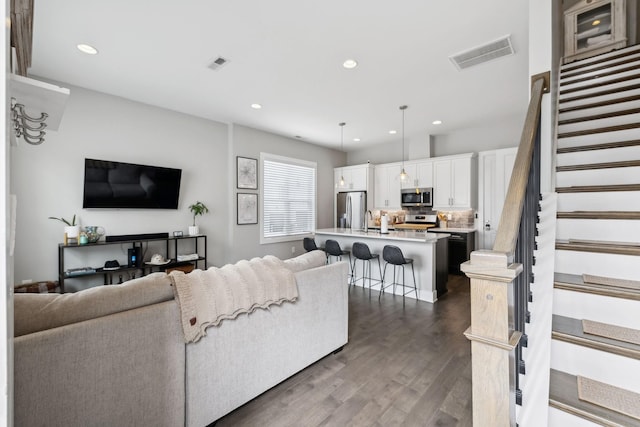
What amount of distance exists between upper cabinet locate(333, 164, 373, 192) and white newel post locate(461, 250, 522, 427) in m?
6.12

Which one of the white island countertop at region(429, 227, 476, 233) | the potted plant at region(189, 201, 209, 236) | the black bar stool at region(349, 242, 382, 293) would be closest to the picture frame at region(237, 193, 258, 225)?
the potted plant at region(189, 201, 209, 236)

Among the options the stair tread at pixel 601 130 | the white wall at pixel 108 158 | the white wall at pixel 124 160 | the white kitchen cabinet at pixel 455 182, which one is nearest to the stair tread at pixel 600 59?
the white kitchen cabinet at pixel 455 182

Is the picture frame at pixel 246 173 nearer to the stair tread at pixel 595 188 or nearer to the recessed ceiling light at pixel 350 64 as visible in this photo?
the recessed ceiling light at pixel 350 64

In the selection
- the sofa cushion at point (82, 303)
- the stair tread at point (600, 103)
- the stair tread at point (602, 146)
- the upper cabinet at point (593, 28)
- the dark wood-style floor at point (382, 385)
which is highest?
the upper cabinet at point (593, 28)

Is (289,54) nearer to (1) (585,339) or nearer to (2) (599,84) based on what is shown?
(1) (585,339)

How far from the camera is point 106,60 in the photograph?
311 centimetres

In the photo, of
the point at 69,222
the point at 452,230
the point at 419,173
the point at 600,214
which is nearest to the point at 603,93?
the point at 600,214

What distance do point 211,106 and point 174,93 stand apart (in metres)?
0.59

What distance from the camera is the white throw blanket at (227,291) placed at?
63.1 inches

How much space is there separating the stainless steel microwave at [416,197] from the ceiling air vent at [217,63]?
15.3ft

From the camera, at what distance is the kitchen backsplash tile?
6.01 metres

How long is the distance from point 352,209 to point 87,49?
553cm

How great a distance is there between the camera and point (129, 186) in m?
4.07

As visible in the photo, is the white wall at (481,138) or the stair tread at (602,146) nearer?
the stair tread at (602,146)
